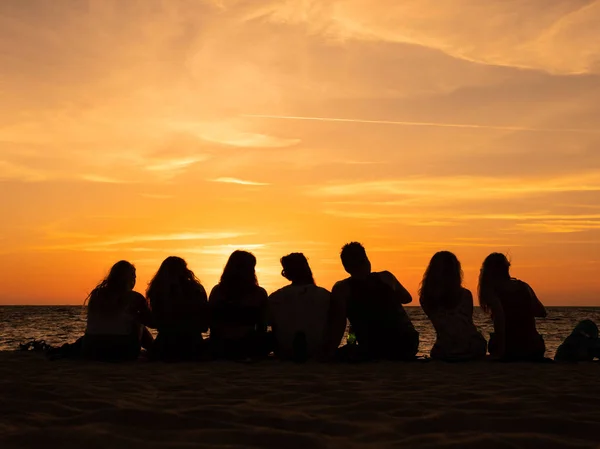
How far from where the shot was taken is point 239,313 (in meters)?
8.09

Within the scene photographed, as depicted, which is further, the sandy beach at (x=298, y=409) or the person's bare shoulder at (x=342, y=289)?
the person's bare shoulder at (x=342, y=289)

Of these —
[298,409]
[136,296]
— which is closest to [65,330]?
[136,296]

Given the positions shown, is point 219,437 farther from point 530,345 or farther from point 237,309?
point 530,345

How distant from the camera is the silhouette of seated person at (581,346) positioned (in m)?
8.17

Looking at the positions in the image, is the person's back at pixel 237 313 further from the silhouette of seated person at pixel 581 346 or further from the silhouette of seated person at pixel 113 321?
the silhouette of seated person at pixel 581 346

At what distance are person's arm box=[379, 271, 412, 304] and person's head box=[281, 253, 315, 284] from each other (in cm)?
95

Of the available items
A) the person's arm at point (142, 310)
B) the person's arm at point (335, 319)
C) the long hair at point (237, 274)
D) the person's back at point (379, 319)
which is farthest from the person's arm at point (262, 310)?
the person's arm at point (142, 310)

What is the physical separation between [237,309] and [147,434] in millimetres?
4421

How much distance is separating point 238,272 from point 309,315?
1017 millimetres

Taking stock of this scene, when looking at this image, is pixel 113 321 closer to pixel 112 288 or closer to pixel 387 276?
pixel 112 288

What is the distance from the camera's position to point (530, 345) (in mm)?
7992

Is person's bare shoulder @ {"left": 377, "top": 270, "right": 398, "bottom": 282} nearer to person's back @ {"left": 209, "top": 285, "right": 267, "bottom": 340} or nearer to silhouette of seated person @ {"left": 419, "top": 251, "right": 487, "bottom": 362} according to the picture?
silhouette of seated person @ {"left": 419, "top": 251, "right": 487, "bottom": 362}

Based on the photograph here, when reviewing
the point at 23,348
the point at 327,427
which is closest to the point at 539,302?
the point at 327,427

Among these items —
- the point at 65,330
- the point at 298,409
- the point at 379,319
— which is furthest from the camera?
the point at 65,330
